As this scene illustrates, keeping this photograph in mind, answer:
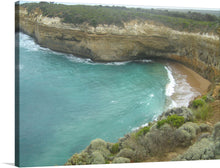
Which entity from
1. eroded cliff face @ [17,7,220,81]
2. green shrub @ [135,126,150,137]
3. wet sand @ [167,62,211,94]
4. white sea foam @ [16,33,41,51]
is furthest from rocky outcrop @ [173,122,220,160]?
eroded cliff face @ [17,7,220,81]

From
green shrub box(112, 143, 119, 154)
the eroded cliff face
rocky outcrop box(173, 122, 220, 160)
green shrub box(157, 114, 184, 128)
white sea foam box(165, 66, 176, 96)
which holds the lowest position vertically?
green shrub box(112, 143, 119, 154)

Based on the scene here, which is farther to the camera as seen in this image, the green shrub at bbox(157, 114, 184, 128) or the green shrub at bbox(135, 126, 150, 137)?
the green shrub at bbox(157, 114, 184, 128)

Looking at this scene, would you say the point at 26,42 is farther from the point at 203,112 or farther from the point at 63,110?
the point at 203,112

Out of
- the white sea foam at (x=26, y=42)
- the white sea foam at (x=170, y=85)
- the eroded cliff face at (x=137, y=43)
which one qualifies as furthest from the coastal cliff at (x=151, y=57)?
the white sea foam at (x=170, y=85)

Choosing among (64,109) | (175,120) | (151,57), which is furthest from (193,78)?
(64,109)

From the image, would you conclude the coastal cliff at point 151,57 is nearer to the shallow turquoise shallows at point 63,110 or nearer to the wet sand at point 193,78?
the wet sand at point 193,78

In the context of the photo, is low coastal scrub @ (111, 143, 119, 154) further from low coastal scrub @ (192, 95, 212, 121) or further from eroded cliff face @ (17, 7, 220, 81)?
eroded cliff face @ (17, 7, 220, 81)

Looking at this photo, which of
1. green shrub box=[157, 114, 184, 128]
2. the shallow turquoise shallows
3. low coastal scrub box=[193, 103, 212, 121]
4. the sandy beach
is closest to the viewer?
the shallow turquoise shallows
